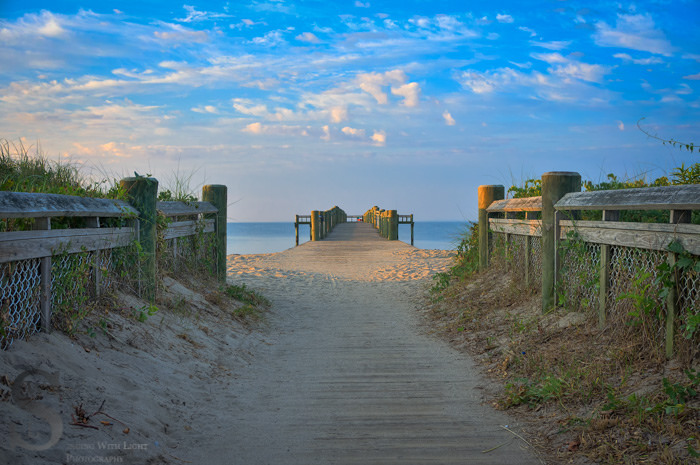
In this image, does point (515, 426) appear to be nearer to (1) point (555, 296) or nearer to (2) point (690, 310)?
(2) point (690, 310)

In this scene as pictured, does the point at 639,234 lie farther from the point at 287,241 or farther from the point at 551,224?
the point at 287,241

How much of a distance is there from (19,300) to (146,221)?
206cm

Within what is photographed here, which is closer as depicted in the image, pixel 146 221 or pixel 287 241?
pixel 146 221

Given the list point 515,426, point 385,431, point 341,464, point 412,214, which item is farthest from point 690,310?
point 412,214

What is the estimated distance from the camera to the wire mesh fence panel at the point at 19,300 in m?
3.22

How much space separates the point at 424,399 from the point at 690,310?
2010 millimetres

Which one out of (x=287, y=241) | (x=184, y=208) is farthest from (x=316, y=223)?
(x=287, y=241)

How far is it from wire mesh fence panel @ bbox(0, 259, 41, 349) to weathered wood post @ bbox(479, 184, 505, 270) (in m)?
6.72

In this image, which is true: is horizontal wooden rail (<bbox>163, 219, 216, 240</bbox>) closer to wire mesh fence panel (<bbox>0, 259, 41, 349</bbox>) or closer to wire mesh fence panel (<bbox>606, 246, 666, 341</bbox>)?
wire mesh fence panel (<bbox>0, 259, 41, 349</bbox>)

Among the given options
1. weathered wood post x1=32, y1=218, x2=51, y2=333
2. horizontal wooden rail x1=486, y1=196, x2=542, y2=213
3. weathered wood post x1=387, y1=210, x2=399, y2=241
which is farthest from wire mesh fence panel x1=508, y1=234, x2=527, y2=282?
weathered wood post x1=387, y1=210, x2=399, y2=241

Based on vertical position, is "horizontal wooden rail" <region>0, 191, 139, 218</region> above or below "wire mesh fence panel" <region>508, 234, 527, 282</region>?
above

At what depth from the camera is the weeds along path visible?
3.04 meters

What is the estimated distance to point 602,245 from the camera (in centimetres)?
463

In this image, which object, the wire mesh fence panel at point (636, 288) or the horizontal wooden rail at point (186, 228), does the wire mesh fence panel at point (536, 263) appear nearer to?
the wire mesh fence panel at point (636, 288)
